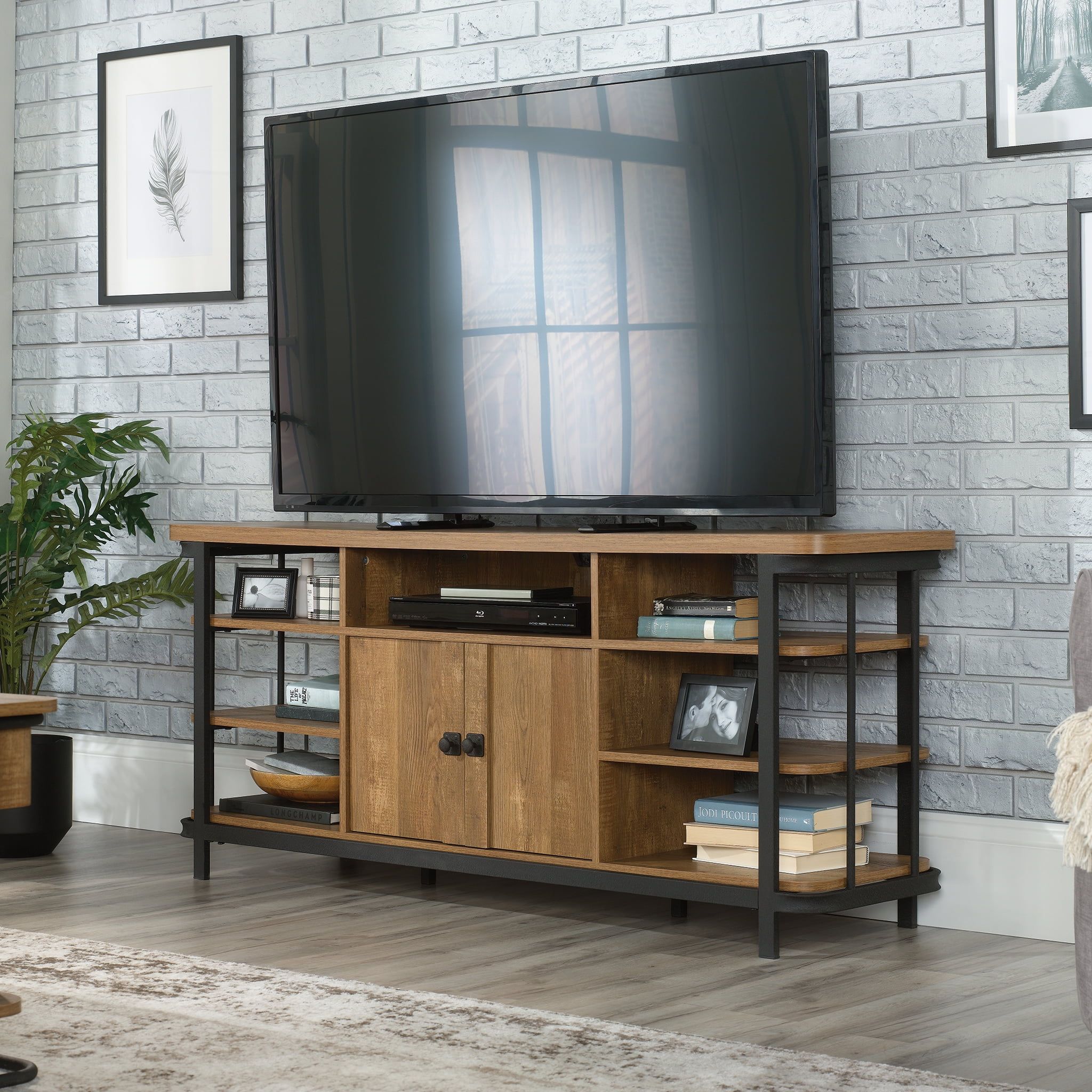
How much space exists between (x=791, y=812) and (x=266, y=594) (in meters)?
1.35

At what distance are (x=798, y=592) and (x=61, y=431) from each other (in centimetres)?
190

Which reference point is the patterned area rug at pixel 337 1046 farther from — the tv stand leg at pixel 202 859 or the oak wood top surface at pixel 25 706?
the tv stand leg at pixel 202 859

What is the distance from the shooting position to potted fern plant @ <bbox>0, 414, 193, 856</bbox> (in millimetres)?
4254

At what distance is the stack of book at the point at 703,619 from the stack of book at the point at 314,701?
826 millimetres

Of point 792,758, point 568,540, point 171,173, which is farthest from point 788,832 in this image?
point 171,173

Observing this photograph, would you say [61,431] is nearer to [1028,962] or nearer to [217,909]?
[217,909]

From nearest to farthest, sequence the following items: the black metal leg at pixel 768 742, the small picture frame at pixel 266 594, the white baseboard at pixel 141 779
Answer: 1. the black metal leg at pixel 768 742
2. the small picture frame at pixel 266 594
3. the white baseboard at pixel 141 779

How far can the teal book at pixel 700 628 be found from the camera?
3.23 meters

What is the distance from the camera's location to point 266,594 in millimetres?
3926

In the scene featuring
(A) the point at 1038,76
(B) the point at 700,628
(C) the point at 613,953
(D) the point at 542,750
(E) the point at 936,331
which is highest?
(A) the point at 1038,76

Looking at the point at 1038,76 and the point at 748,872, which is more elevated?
the point at 1038,76

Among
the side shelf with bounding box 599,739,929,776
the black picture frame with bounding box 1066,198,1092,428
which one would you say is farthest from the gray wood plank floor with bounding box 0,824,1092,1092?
the black picture frame with bounding box 1066,198,1092,428

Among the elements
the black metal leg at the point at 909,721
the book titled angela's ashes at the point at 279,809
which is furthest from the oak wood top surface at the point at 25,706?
the black metal leg at the point at 909,721

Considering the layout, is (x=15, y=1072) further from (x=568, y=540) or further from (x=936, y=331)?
(x=936, y=331)
